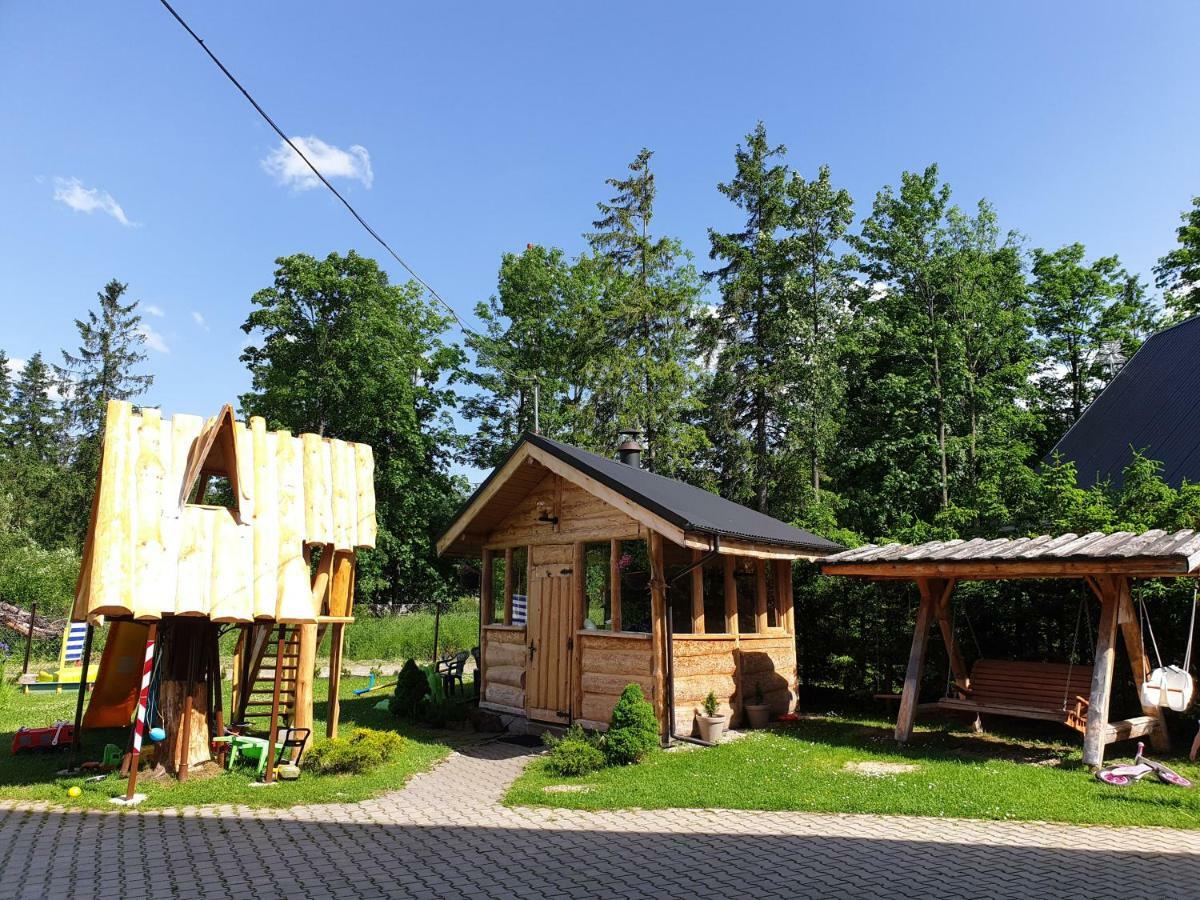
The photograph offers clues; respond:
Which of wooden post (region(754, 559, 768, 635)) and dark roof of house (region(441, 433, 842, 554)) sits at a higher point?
dark roof of house (region(441, 433, 842, 554))

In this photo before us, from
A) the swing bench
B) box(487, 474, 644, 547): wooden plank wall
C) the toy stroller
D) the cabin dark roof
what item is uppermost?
the cabin dark roof

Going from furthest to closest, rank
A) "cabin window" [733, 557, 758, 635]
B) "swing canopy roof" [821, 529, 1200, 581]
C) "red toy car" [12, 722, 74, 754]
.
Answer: "cabin window" [733, 557, 758, 635]
"red toy car" [12, 722, 74, 754]
"swing canopy roof" [821, 529, 1200, 581]

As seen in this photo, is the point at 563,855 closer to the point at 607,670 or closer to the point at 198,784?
the point at 198,784

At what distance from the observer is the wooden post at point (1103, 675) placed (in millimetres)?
8406

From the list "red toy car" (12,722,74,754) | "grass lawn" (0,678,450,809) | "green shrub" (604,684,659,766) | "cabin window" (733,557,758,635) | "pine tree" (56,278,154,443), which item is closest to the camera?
"grass lawn" (0,678,450,809)

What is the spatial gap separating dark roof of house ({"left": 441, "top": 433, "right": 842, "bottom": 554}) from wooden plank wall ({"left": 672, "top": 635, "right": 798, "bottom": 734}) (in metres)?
1.69

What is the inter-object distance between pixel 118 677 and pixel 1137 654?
13988 millimetres

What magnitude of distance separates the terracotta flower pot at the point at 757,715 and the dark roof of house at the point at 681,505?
99.3 inches

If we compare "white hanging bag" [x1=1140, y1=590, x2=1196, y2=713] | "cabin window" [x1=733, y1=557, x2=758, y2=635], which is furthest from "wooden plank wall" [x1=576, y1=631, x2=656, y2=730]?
"white hanging bag" [x1=1140, y1=590, x2=1196, y2=713]

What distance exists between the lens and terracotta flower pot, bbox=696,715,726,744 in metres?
10.2

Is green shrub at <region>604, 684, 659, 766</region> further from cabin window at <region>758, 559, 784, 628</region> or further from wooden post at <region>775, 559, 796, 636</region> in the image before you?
wooden post at <region>775, 559, 796, 636</region>

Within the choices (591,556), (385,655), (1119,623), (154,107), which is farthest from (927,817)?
(385,655)

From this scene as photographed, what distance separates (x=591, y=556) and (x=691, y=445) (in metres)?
13.4

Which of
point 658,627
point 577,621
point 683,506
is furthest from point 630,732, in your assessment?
point 683,506
